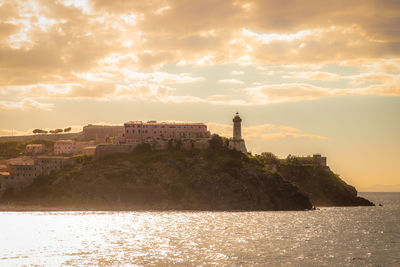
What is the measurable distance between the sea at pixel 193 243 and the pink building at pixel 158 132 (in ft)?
213

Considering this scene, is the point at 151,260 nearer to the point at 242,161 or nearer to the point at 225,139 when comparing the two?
the point at 242,161

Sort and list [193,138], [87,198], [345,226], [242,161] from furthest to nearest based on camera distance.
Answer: [193,138] < [242,161] < [87,198] < [345,226]

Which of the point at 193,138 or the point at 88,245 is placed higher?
the point at 193,138

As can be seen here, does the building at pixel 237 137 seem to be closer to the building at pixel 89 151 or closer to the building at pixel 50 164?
the building at pixel 89 151

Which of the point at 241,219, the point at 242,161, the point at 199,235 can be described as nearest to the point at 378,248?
the point at 199,235

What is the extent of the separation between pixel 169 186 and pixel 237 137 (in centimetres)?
3991

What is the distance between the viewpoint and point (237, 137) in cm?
17888

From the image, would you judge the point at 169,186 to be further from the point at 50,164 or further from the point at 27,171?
the point at 27,171

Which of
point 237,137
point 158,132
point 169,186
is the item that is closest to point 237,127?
point 237,137

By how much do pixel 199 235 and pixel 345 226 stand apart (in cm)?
3908

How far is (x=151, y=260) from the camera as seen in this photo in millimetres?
58062

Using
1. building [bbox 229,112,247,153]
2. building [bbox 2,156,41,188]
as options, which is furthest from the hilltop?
building [bbox 229,112,247,153]

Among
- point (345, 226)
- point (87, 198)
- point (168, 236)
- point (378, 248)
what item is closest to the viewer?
point (378, 248)

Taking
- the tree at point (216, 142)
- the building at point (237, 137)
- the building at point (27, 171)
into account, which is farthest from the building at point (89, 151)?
the building at point (237, 137)
